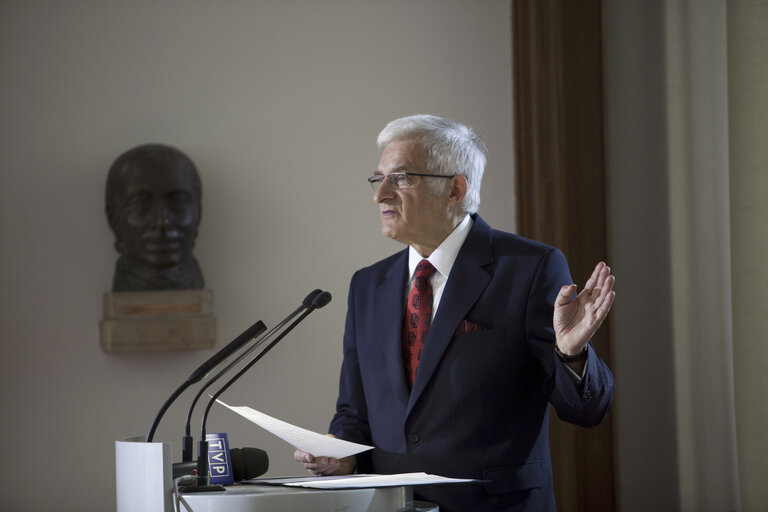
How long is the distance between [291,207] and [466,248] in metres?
1.75

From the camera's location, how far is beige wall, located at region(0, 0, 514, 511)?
335cm

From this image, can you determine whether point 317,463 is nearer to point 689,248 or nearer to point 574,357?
point 574,357

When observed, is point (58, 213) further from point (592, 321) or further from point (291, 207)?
point (592, 321)

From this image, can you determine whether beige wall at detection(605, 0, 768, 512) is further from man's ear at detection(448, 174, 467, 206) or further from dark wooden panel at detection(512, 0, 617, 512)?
man's ear at detection(448, 174, 467, 206)

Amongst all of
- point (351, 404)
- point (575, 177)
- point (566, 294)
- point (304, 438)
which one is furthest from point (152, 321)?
point (566, 294)

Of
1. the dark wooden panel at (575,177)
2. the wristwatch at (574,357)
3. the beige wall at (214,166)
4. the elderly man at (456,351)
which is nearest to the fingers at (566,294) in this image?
the elderly man at (456,351)

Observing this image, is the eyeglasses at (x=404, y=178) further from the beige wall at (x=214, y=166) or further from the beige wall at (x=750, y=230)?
the beige wall at (x=214, y=166)

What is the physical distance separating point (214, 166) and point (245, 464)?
218 cm

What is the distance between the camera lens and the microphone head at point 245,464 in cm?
156

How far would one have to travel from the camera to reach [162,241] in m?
3.24

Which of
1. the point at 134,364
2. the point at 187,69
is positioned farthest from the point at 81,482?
the point at 187,69

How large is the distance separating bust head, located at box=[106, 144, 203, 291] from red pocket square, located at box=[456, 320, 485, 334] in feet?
5.51

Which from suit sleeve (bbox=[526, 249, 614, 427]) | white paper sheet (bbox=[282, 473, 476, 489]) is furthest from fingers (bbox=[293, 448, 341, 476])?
suit sleeve (bbox=[526, 249, 614, 427])

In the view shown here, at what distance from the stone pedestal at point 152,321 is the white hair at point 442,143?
146cm
